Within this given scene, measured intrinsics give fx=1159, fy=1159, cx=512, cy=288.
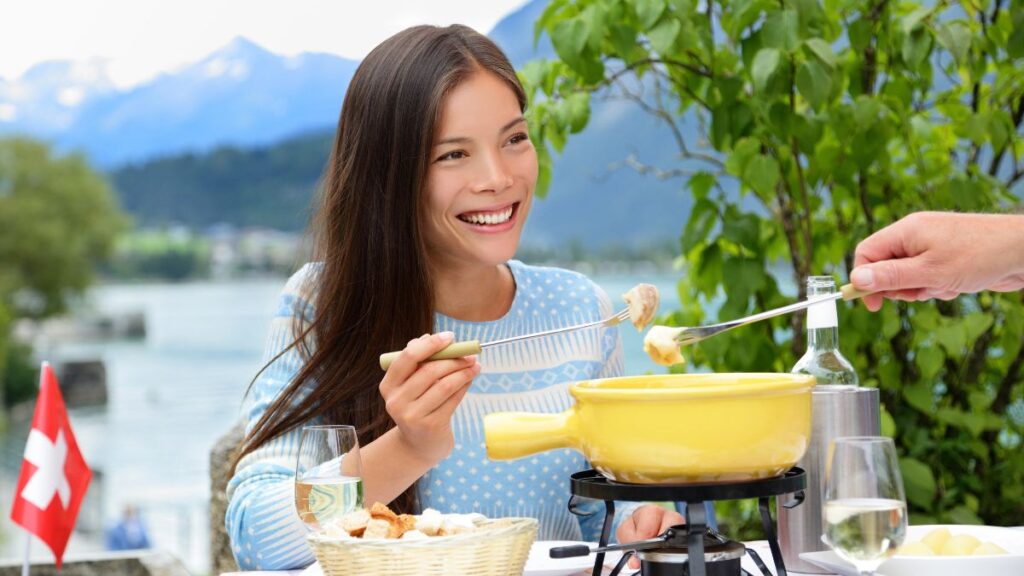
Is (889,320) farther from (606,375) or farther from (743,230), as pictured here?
(606,375)

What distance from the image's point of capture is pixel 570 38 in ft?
8.16

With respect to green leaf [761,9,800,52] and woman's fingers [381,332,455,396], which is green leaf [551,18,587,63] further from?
woman's fingers [381,332,455,396]

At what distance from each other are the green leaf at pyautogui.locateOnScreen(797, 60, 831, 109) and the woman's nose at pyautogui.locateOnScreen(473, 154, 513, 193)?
0.91 meters

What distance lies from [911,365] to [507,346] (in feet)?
4.40

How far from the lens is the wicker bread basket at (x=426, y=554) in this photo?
43.2 inches

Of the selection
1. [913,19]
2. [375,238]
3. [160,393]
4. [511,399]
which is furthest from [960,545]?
[160,393]

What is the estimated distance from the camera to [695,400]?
40.9 inches

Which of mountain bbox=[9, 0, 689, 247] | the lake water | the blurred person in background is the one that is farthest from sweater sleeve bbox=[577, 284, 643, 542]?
the lake water

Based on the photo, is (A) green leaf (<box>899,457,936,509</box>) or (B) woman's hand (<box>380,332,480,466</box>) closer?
(B) woman's hand (<box>380,332,480,466</box>)

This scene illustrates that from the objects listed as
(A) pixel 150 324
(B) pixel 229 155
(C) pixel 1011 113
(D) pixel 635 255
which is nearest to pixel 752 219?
(C) pixel 1011 113

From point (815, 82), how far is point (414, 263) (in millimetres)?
1047

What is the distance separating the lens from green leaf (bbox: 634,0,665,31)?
2.43 metres

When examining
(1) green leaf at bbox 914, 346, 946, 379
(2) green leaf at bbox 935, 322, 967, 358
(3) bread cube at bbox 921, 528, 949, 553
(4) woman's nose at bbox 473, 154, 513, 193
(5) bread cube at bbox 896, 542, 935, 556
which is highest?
(4) woman's nose at bbox 473, 154, 513, 193

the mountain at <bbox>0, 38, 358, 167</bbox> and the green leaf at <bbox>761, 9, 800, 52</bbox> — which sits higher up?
the mountain at <bbox>0, 38, 358, 167</bbox>
